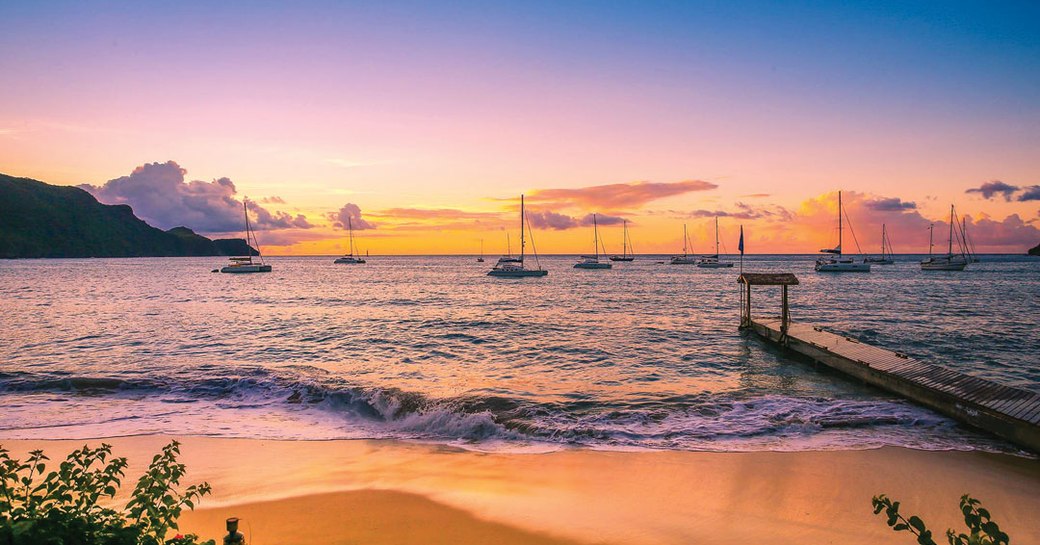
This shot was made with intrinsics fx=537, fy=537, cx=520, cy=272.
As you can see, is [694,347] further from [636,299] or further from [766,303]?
[766,303]

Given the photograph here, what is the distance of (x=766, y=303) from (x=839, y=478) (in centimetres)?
5009

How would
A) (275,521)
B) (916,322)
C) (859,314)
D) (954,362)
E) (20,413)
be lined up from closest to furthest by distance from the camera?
(275,521), (20,413), (954,362), (916,322), (859,314)

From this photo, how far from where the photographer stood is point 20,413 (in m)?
16.4

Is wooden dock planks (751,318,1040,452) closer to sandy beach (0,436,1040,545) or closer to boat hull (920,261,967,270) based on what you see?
sandy beach (0,436,1040,545)

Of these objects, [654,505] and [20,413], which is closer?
[654,505]

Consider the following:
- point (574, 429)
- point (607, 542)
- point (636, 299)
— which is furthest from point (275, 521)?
point (636, 299)

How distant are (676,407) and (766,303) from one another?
45755 mm

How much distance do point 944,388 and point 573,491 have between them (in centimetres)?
1317

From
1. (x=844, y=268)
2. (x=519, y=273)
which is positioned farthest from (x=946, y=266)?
(x=519, y=273)

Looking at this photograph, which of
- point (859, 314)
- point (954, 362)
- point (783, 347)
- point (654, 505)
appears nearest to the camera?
point (654, 505)

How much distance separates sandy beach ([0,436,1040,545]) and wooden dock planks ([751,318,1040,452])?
1485 millimetres

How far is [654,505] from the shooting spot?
9812 mm

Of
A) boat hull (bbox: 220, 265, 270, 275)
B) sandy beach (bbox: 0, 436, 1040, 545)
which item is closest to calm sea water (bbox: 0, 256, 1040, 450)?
sandy beach (bbox: 0, 436, 1040, 545)

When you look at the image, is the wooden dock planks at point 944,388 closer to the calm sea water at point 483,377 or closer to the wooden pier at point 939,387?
the wooden pier at point 939,387
